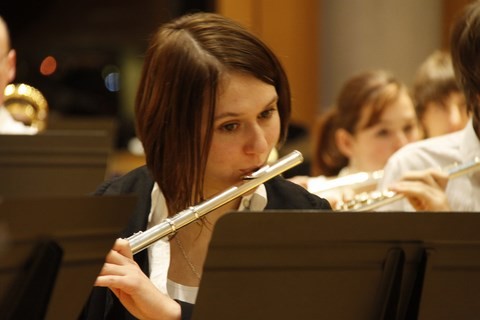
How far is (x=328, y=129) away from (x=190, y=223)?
1936 millimetres

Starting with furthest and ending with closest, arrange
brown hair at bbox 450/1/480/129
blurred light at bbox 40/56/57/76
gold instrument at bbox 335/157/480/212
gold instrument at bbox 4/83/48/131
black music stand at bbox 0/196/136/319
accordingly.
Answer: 1. blurred light at bbox 40/56/57/76
2. gold instrument at bbox 4/83/48/131
3. gold instrument at bbox 335/157/480/212
4. brown hair at bbox 450/1/480/129
5. black music stand at bbox 0/196/136/319

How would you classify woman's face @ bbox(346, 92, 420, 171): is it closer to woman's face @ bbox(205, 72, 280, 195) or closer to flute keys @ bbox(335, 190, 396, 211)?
flute keys @ bbox(335, 190, 396, 211)

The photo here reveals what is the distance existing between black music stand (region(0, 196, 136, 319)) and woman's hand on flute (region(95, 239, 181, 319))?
177 millimetres

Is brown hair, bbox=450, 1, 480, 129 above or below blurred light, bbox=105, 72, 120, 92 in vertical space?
above

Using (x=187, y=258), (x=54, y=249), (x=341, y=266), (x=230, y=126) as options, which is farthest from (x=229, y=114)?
(x=54, y=249)

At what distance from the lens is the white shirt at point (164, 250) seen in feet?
6.16

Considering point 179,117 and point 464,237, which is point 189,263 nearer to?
point 179,117

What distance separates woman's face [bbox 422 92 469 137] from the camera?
3197mm

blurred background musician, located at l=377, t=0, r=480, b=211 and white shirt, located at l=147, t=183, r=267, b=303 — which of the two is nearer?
white shirt, located at l=147, t=183, r=267, b=303

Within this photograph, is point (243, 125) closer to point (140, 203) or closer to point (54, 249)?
point (140, 203)

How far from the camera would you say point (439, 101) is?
10.7 ft

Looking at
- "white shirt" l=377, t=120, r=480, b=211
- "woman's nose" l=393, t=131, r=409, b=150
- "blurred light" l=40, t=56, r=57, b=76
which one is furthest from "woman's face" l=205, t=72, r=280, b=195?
"blurred light" l=40, t=56, r=57, b=76

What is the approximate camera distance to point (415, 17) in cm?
499

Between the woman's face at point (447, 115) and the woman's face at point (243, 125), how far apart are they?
1480 mm
